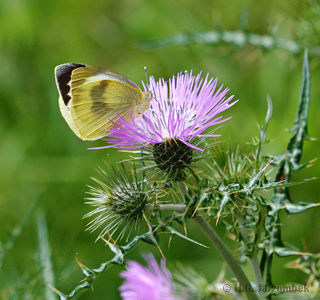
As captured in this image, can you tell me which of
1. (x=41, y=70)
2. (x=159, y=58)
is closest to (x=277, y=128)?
(x=159, y=58)

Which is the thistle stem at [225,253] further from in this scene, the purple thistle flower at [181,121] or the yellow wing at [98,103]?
the yellow wing at [98,103]

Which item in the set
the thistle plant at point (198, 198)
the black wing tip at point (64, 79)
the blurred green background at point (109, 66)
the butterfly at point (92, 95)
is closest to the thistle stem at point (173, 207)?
the thistle plant at point (198, 198)

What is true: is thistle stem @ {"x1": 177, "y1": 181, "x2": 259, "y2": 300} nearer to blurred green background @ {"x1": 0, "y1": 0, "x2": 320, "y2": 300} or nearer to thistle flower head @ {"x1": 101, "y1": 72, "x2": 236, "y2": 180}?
thistle flower head @ {"x1": 101, "y1": 72, "x2": 236, "y2": 180}

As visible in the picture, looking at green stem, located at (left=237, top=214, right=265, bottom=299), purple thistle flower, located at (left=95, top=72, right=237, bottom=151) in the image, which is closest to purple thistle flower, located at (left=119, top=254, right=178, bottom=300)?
green stem, located at (left=237, top=214, right=265, bottom=299)

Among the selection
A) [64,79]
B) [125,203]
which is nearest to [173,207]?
[125,203]

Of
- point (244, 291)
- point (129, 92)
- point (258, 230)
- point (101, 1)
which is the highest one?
point (101, 1)

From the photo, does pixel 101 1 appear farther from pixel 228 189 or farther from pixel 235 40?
pixel 228 189
